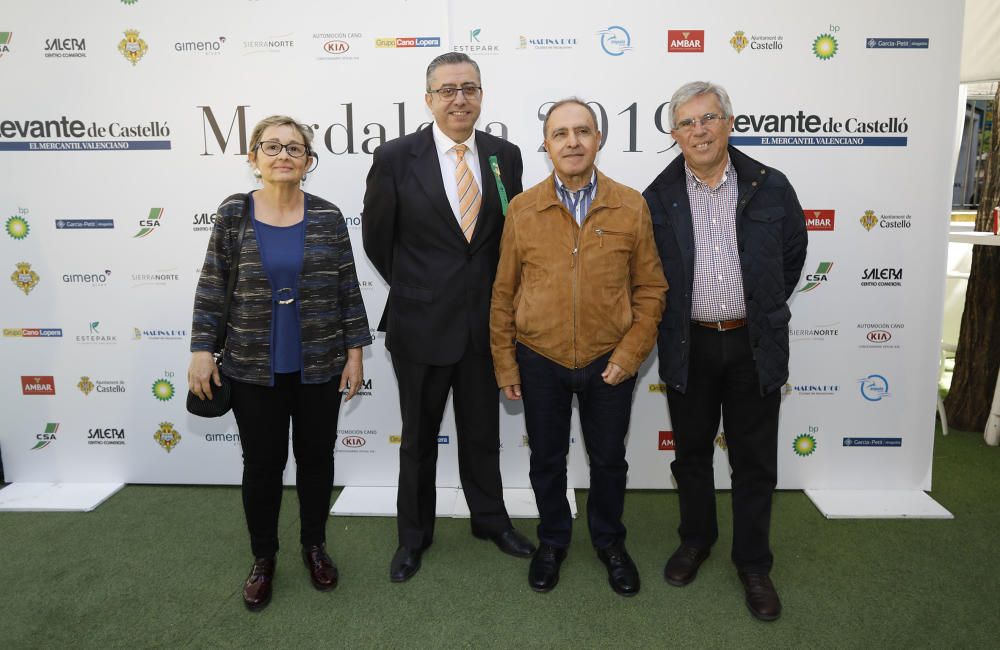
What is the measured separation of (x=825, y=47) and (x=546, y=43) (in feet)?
4.16

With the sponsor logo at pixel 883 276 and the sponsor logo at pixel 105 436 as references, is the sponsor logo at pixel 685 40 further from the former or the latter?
the sponsor logo at pixel 105 436

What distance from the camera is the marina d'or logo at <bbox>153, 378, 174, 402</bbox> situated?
A: 11.1 ft

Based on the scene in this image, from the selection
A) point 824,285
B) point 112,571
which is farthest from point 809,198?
point 112,571

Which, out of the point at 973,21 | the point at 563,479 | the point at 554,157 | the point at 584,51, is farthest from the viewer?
the point at 973,21

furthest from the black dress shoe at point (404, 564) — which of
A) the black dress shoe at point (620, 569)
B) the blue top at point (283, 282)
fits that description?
the blue top at point (283, 282)

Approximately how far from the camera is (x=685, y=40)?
3.01 m

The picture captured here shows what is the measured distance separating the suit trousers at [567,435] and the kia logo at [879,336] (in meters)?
1.59

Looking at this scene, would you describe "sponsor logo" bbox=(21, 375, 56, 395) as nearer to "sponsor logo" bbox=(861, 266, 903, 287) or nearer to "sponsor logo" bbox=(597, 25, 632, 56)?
"sponsor logo" bbox=(597, 25, 632, 56)

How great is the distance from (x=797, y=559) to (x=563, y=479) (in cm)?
105

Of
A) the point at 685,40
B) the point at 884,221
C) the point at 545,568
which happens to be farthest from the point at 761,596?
the point at 685,40

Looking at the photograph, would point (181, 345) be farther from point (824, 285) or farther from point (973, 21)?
point (973, 21)

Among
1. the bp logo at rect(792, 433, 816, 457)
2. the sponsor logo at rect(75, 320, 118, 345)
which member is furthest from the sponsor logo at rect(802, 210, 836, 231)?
the sponsor logo at rect(75, 320, 118, 345)

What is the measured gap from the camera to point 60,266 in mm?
3293

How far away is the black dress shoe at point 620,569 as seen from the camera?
7.89 feet
